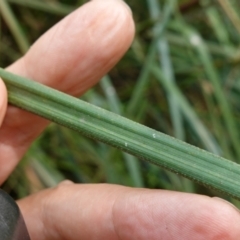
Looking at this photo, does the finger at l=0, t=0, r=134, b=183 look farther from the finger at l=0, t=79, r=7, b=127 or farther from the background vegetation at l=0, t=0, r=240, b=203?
→ the background vegetation at l=0, t=0, r=240, b=203

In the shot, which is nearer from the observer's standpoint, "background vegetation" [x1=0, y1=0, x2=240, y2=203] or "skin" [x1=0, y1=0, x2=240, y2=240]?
"skin" [x1=0, y1=0, x2=240, y2=240]

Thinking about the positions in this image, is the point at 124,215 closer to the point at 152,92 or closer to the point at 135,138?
the point at 135,138

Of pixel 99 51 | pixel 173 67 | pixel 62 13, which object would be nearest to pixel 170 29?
pixel 173 67

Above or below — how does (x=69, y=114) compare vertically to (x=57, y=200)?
above

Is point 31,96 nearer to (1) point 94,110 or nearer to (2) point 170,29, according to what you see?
(1) point 94,110

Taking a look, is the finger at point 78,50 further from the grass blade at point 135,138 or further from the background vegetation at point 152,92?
the background vegetation at point 152,92

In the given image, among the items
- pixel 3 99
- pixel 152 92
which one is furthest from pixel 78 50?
pixel 152 92

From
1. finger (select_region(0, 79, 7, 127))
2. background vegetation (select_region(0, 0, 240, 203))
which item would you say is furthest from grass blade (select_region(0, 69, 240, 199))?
background vegetation (select_region(0, 0, 240, 203))
